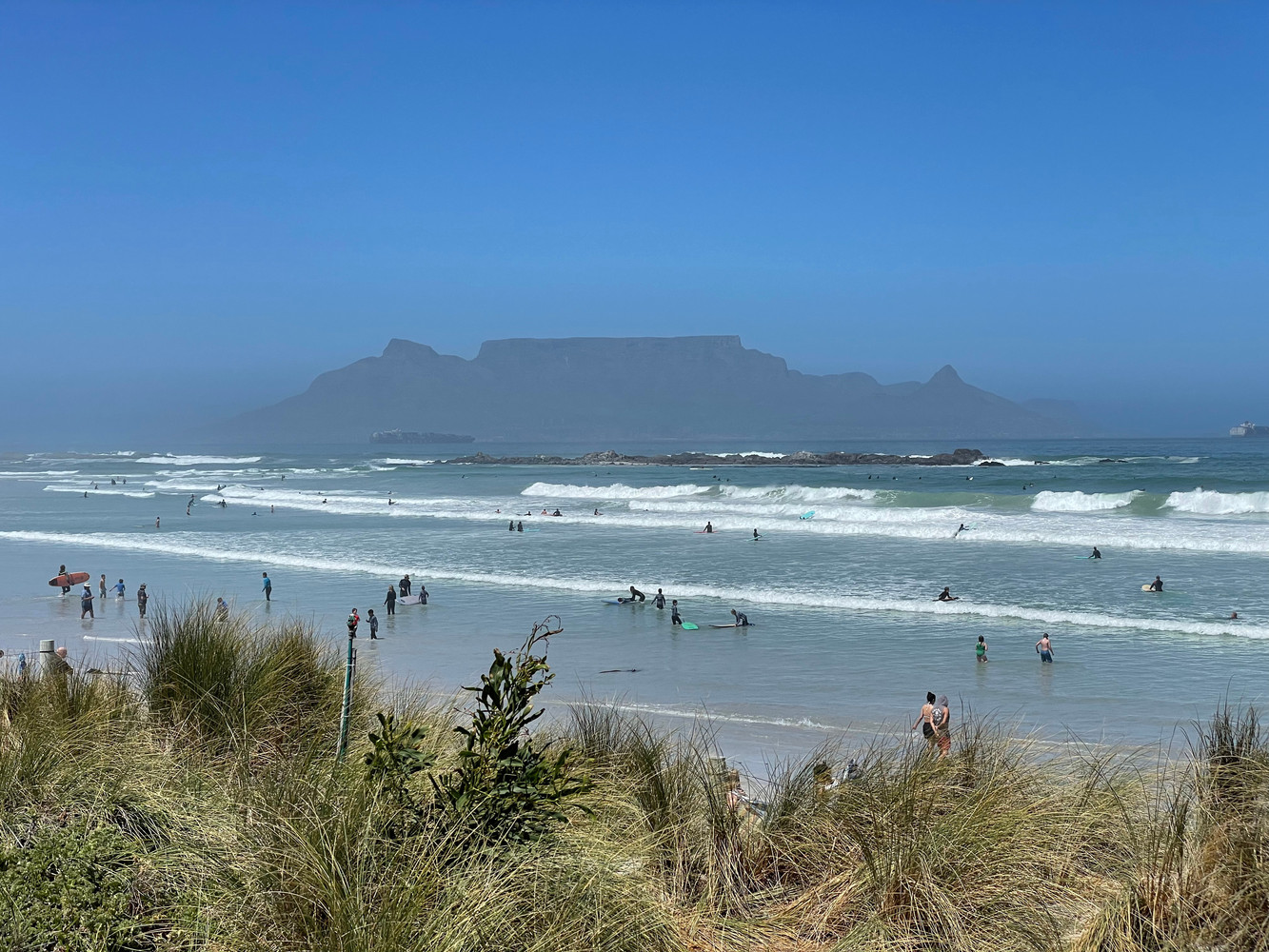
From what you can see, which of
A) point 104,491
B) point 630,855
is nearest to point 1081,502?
point 630,855

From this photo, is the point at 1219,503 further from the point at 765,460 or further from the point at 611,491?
the point at 765,460

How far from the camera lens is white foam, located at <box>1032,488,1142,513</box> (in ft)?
187

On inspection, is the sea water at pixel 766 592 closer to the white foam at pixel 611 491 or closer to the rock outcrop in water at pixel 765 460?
the white foam at pixel 611 491

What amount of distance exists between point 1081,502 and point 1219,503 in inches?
291

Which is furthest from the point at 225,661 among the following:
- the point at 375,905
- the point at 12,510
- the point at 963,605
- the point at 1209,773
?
the point at 12,510

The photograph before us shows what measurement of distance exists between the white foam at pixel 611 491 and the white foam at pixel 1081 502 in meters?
24.7

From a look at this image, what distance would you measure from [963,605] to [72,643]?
20.1 m

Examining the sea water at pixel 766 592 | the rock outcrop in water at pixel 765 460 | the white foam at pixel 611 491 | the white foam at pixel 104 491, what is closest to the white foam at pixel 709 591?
the sea water at pixel 766 592

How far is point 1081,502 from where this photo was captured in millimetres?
58906

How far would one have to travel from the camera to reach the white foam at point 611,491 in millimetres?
72438

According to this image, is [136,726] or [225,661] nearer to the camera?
[136,726]

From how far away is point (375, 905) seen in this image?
3.54 metres

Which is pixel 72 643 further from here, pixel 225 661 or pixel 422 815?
pixel 422 815

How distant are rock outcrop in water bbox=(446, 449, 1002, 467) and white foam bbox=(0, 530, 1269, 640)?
91.9 metres
